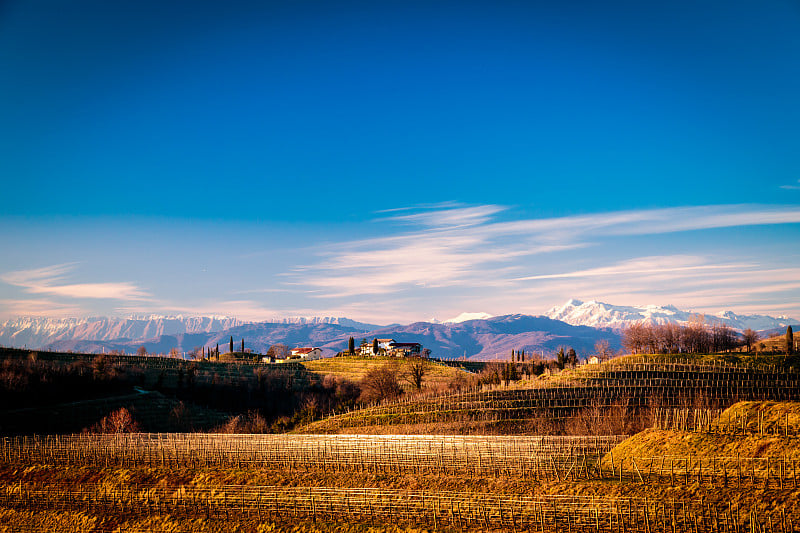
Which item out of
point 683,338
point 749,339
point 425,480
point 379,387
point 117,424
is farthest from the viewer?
point 683,338

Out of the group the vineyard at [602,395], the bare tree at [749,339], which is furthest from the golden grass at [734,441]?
the bare tree at [749,339]

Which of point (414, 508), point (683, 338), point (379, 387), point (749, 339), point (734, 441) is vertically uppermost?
point (683, 338)

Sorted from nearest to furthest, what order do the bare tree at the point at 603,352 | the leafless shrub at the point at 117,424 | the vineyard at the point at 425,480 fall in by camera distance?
the vineyard at the point at 425,480, the leafless shrub at the point at 117,424, the bare tree at the point at 603,352

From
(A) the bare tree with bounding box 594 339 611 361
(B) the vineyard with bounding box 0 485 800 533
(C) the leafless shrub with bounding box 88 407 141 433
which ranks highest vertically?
(A) the bare tree with bounding box 594 339 611 361

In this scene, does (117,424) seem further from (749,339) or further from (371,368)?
(749,339)

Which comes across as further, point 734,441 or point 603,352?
point 603,352

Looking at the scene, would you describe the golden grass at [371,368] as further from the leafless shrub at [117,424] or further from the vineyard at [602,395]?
the leafless shrub at [117,424]

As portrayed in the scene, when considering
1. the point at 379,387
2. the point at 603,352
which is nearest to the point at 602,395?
the point at 603,352

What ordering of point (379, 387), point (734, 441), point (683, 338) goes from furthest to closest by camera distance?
1. point (683, 338)
2. point (379, 387)
3. point (734, 441)

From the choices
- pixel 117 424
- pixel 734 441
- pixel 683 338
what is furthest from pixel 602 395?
pixel 683 338

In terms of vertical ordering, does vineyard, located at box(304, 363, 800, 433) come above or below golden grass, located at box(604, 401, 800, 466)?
below

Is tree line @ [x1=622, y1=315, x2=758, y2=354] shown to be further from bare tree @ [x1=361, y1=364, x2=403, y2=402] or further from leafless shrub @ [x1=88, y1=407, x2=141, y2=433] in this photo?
leafless shrub @ [x1=88, y1=407, x2=141, y2=433]

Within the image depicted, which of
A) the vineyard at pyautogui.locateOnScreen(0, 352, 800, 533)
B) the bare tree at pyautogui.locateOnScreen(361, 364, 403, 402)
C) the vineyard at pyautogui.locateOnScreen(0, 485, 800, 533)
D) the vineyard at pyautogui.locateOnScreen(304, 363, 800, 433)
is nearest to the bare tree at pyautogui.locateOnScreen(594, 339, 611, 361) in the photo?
the vineyard at pyautogui.locateOnScreen(304, 363, 800, 433)

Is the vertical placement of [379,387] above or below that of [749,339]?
below
